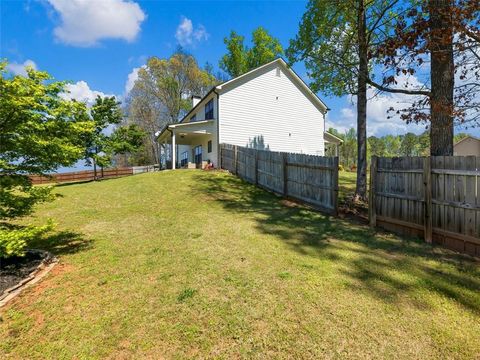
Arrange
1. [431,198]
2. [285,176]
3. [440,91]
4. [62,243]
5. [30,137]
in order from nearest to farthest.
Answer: [30,137] < [431,198] < [62,243] < [440,91] < [285,176]

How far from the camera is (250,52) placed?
32656 mm

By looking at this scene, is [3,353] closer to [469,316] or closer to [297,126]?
[469,316]

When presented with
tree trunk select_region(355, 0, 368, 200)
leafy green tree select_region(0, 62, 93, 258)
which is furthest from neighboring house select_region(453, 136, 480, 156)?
leafy green tree select_region(0, 62, 93, 258)

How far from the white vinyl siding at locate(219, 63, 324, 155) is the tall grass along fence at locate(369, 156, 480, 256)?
13.7 metres

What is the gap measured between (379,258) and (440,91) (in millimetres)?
4353

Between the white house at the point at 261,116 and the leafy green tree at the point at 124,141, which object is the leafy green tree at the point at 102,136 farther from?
the white house at the point at 261,116

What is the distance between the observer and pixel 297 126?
2211 cm

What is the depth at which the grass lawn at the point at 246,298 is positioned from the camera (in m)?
2.83

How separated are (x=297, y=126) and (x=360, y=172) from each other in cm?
1288

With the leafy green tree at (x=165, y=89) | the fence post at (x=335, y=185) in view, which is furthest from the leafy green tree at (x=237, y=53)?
the fence post at (x=335, y=185)

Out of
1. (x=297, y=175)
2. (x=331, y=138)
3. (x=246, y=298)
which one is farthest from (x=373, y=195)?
(x=331, y=138)

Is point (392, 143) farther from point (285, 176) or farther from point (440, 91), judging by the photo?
point (440, 91)

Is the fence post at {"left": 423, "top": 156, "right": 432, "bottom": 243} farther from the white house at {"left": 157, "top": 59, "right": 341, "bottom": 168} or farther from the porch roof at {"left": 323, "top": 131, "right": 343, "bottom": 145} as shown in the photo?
the porch roof at {"left": 323, "top": 131, "right": 343, "bottom": 145}

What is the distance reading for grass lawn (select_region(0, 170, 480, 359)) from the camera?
283 centimetres
